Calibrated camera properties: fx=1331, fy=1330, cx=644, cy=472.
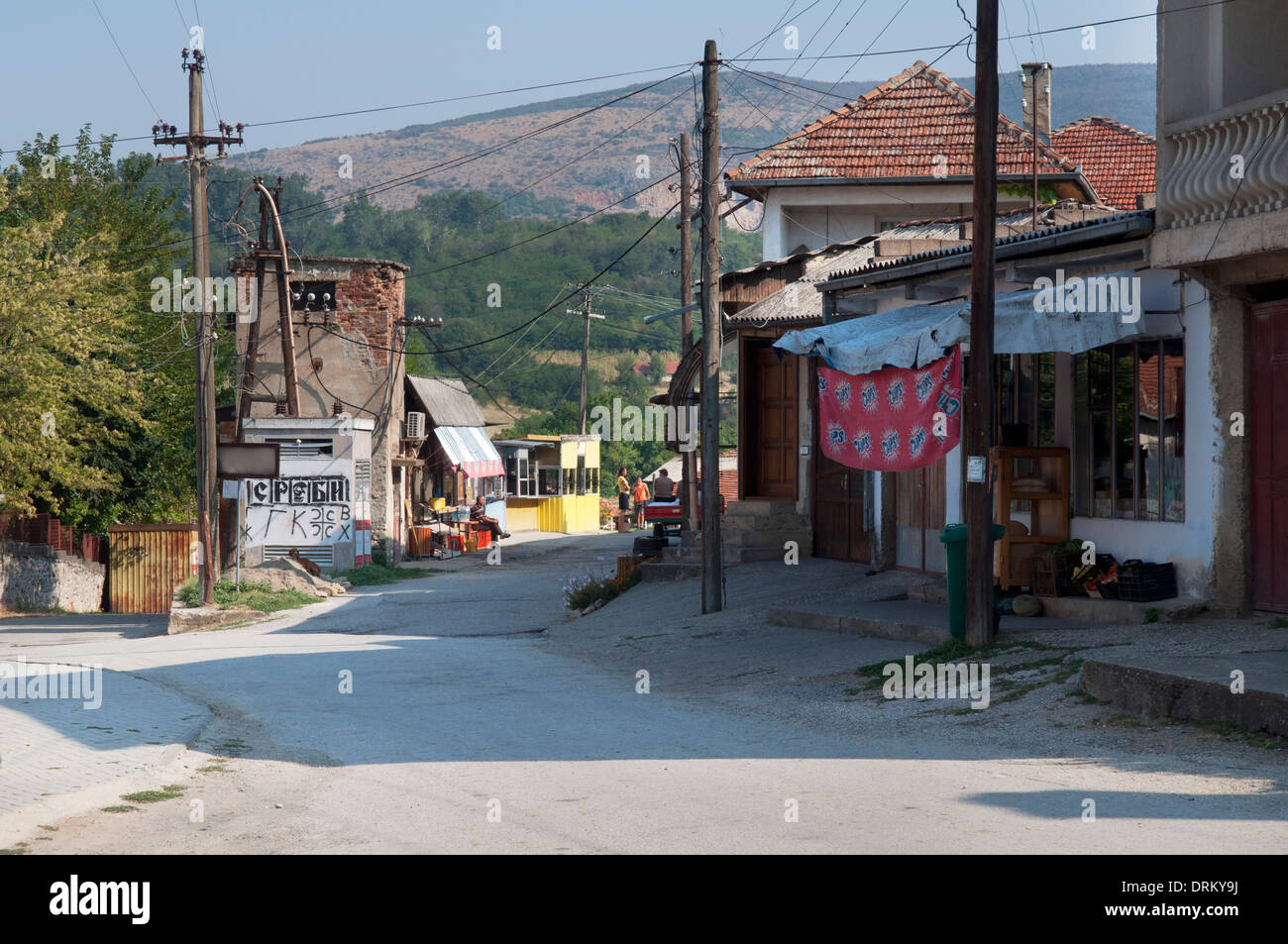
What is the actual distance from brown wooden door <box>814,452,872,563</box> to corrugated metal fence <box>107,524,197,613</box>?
1530 centimetres

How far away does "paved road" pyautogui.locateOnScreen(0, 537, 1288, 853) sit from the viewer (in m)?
6.61

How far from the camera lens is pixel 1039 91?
1155 inches

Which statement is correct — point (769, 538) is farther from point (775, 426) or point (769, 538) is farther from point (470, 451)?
point (470, 451)

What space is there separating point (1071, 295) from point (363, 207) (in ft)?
406

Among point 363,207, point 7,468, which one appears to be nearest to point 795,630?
point 7,468

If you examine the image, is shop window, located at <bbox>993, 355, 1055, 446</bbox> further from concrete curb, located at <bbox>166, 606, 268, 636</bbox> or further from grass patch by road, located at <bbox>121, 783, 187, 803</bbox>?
concrete curb, located at <bbox>166, 606, 268, 636</bbox>

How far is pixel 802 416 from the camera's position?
2256 centimetres

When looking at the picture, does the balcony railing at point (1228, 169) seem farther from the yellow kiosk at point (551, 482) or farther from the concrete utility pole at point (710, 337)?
the yellow kiosk at point (551, 482)

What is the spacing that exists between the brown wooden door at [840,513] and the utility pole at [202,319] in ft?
35.8

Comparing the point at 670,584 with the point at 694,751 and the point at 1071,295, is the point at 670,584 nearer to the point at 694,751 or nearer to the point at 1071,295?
the point at 1071,295

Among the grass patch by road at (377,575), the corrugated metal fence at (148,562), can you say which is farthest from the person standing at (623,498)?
the corrugated metal fence at (148,562)

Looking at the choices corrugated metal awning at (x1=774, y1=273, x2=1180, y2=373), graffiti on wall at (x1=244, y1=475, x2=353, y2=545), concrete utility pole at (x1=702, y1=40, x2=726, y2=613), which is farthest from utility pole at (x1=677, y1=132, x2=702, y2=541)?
corrugated metal awning at (x1=774, y1=273, x2=1180, y2=373)

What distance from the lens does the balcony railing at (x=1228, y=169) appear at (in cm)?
1096

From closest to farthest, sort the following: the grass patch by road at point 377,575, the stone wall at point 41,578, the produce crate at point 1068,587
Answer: the produce crate at point 1068,587
the stone wall at point 41,578
the grass patch by road at point 377,575
